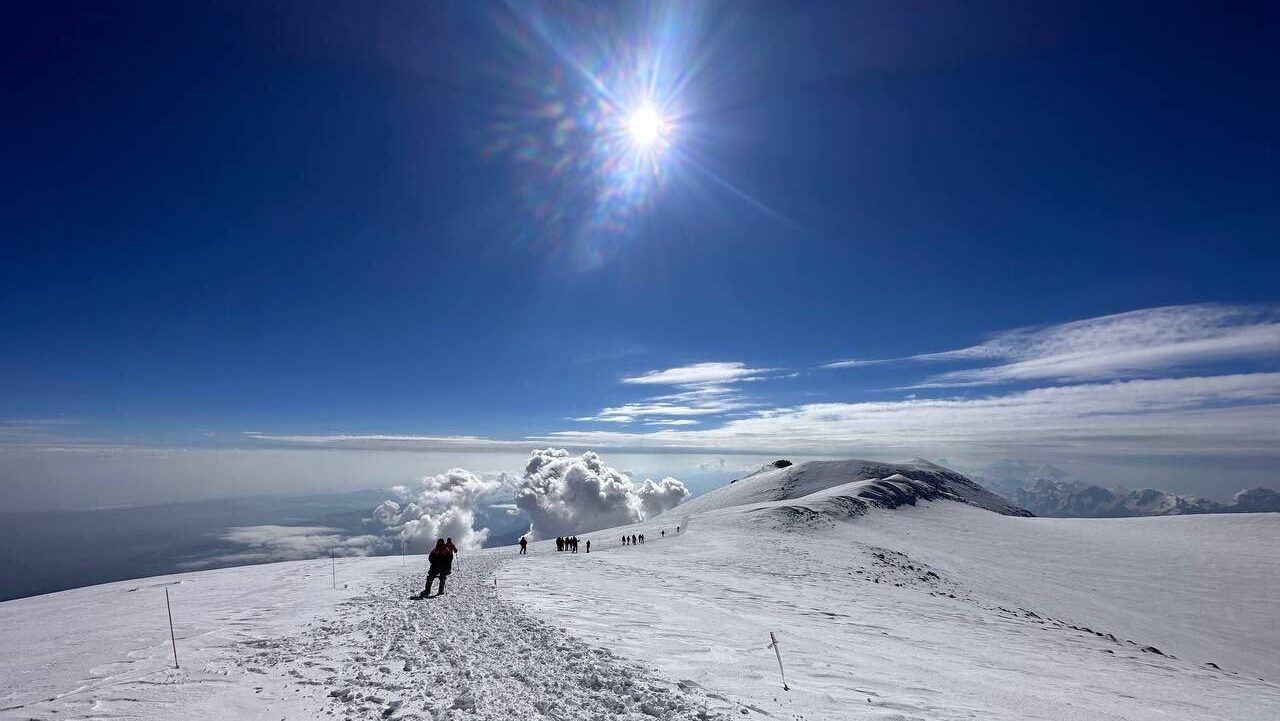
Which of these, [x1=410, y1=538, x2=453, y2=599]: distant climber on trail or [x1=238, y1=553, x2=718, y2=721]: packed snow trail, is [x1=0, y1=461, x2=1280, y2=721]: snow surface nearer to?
[x1=238, y1=553, x2=718, y2=721]: packed snow trail

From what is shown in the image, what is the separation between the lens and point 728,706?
858 cm

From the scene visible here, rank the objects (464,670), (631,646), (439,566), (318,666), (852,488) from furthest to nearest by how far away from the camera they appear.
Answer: (852,488)
(439,566)
(631,646)
(318,666)
(464,670)

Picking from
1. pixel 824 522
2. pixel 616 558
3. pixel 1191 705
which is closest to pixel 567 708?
pixel 1191 705

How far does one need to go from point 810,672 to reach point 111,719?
41.0 feet

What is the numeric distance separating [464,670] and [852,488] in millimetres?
79008

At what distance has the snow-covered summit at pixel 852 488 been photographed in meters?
73.9

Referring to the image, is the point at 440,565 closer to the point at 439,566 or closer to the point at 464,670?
the point at 439,566

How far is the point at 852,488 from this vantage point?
78062 mm

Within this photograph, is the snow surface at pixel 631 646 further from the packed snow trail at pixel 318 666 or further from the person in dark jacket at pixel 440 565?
the person in dark jacket at pixel 440 565

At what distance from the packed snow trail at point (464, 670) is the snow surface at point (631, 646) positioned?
6cm

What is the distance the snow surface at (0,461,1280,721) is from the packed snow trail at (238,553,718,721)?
0.19 feet

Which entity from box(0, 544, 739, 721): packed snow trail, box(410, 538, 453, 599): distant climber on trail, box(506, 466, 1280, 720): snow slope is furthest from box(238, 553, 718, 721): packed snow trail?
box(410, 538, 453, 599): distant climber on trail

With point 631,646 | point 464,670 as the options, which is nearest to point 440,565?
point 631,646

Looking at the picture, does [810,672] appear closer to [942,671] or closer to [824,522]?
[942,671]
